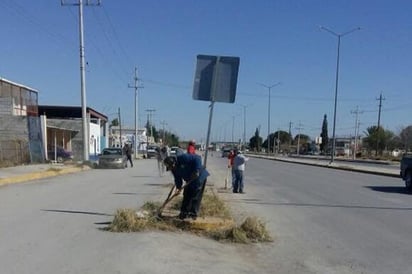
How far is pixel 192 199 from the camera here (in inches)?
441

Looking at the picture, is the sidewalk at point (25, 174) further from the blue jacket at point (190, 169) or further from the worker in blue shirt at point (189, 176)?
the blue jacket at point (190, 169)

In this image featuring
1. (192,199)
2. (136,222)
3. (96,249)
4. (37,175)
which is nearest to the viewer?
(96,249)

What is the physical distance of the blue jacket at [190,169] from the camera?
434 inches

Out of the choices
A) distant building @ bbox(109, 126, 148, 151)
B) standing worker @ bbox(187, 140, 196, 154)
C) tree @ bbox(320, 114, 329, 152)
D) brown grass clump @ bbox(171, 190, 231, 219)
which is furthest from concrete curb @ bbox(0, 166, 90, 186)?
tree @ bbox(320, 114, 329, 152)

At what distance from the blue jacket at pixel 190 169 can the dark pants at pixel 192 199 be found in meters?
0.02

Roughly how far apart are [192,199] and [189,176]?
0.47 metres

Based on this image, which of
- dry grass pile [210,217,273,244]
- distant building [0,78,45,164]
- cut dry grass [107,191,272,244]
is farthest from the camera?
distant building [0,78,45,164]

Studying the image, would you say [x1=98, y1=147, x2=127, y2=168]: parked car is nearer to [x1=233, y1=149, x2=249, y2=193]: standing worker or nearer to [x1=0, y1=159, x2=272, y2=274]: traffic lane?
[x1=233, y1=149, x2=249, y2=193]: standing worker

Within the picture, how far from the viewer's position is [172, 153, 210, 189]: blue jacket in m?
11.0

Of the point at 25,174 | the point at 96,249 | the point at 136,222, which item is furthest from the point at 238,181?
the point at 96,249

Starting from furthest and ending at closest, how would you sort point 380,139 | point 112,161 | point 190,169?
point 380,139 < point 112,161 < point 190,169

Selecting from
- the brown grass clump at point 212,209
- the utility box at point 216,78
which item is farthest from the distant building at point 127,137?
the utility box at point 216,78

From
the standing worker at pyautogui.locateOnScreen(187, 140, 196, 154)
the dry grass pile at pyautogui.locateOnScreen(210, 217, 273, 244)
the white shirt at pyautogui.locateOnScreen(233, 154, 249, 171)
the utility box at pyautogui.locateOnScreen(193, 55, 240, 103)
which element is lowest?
the dry grass pile at pyautogui.locateOnScreen(210, 217, 273, 244)

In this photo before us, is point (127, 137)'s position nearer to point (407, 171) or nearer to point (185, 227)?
point (407, 171)
